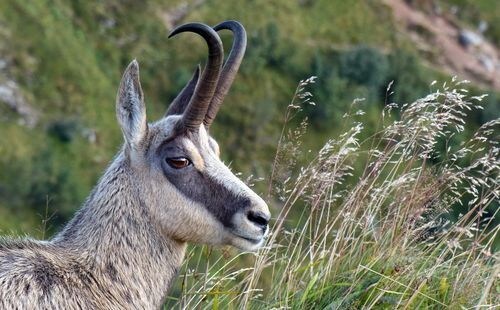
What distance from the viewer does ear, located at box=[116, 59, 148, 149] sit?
26.5 ft

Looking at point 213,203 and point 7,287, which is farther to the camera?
point 213,203

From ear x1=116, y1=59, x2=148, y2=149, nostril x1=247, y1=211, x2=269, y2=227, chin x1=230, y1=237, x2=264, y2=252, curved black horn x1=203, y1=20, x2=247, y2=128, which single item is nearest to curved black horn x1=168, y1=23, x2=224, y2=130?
ear x1=116, y1=59, x2=148, y2=149

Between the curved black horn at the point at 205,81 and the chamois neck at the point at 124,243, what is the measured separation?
68 centimetres

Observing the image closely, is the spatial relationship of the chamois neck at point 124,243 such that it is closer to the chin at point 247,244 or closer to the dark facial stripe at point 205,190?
the dark facial stripe at point 205,190

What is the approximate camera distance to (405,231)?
8.51m

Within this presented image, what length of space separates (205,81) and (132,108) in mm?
646

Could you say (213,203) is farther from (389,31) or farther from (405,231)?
(389,31)

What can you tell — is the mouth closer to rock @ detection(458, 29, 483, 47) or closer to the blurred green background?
the blurred green background

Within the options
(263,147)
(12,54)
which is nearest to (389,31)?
(263,147)

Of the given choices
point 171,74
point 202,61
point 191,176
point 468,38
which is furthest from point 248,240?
point 468,38

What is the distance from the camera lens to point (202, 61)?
12725cm

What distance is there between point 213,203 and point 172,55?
11596 cm

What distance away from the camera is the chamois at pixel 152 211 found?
8.05m

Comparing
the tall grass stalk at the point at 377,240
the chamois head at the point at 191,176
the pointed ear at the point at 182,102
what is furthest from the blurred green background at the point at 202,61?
the chamois head at the point at 191,176
